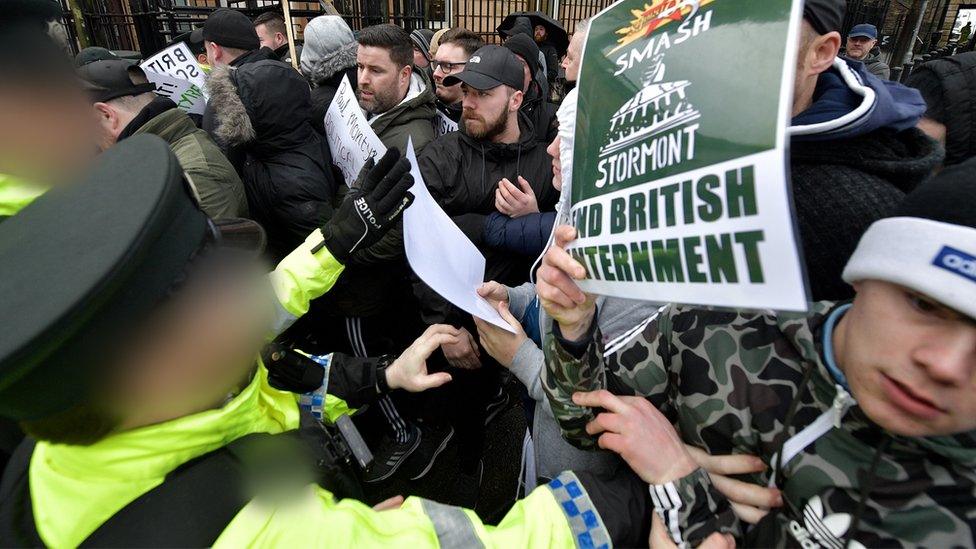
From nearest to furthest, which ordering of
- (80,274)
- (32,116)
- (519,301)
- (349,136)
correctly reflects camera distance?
(80,274)
(32,116)
(519,301)
(349,136)

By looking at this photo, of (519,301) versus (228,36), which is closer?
(519,301)

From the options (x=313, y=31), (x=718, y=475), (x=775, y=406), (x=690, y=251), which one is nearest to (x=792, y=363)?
(x=775, y=406)

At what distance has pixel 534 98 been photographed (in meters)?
4.12

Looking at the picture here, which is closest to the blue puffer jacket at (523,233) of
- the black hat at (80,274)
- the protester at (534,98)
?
the protester at (534,98)

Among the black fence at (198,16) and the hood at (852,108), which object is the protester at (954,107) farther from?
the black fence at (198,16)

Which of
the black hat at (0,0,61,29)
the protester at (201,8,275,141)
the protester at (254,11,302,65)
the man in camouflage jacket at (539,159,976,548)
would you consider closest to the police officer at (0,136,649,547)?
the man in camouflage jacket at (539,159,976,548)

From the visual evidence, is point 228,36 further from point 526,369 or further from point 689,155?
point 689,155

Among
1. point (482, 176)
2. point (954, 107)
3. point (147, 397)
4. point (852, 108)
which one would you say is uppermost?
point (852, 108)

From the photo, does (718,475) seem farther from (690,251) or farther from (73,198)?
(73,198)

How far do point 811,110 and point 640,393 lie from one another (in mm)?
946

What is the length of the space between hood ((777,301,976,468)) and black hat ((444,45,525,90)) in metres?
2.27

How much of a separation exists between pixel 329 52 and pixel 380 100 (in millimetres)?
746

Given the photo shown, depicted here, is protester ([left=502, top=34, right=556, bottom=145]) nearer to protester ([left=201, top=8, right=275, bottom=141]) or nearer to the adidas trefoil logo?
protester ([left=201, top=8, right=275, bottom=141])

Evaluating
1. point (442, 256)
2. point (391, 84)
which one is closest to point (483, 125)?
point (391, 84)
